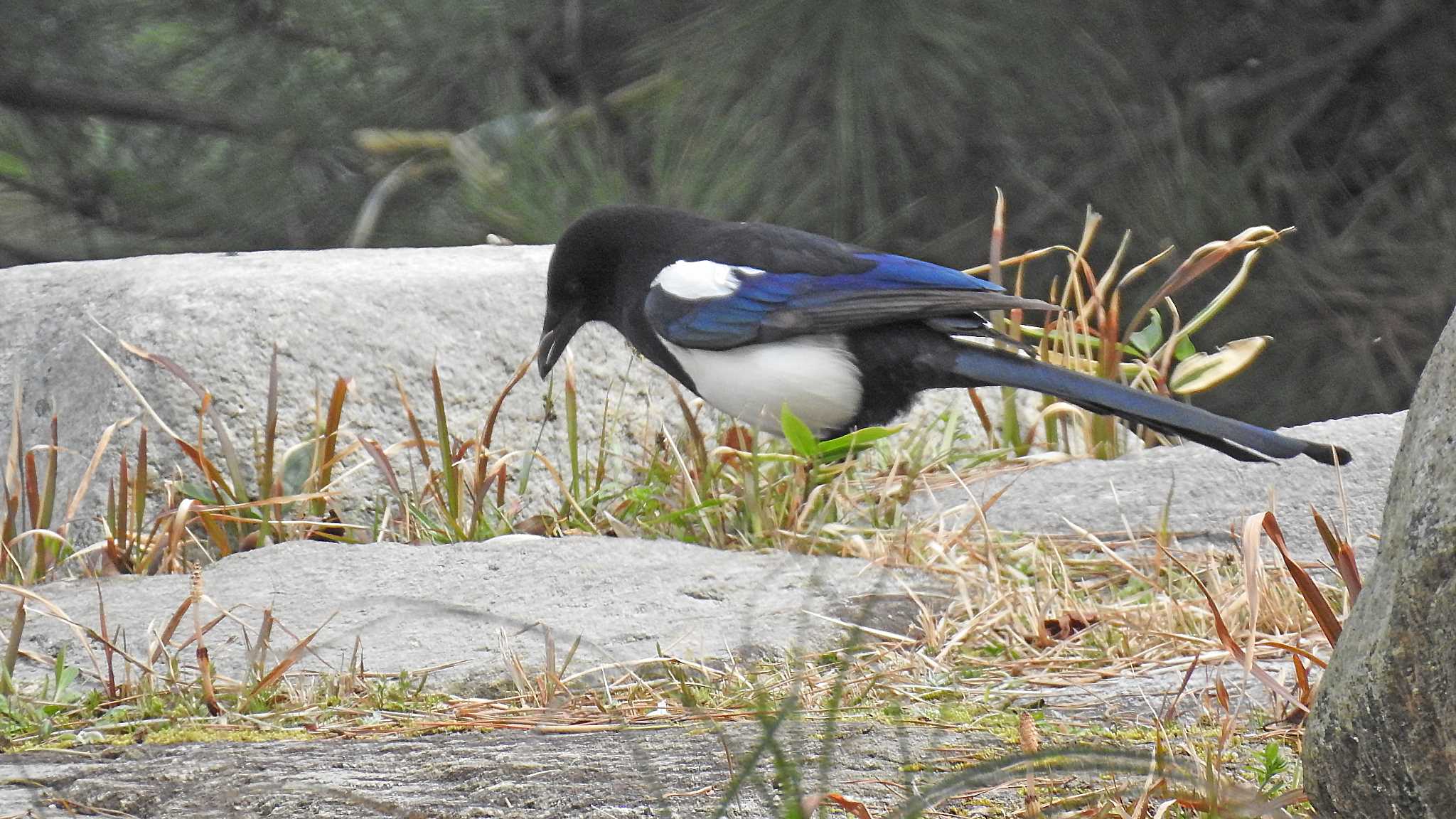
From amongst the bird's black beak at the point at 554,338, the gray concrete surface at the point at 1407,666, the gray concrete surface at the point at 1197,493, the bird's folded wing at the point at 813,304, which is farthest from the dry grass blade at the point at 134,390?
the gray concrete surface at the point at 1407,666

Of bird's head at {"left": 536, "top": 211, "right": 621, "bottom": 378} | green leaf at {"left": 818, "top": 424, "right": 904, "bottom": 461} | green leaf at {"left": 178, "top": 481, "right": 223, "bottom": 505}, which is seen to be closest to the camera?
green leaf at {"left": 818, "top": 424, "right": 904, "bottom": 461}

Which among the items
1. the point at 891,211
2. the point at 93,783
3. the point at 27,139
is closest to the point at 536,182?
the point at 891,211

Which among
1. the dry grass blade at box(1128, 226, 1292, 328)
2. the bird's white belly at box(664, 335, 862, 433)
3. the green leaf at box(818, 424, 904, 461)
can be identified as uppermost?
the dry grass blade at box(1128, 226, 1292, 328)

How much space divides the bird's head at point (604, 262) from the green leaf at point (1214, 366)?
3.07ft

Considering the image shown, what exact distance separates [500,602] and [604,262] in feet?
3.82

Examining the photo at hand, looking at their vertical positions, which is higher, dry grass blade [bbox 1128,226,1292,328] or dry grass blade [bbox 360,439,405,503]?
dry grass blade [bbox 1128,226,1292,328]

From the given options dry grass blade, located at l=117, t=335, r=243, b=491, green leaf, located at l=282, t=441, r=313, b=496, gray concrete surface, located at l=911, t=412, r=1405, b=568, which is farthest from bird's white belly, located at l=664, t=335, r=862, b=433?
dry grass blade, located at l=117, t=335, r=243, b=491

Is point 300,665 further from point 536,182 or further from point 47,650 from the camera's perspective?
point 536,182

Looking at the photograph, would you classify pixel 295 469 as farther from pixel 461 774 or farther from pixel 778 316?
pixel 461 774

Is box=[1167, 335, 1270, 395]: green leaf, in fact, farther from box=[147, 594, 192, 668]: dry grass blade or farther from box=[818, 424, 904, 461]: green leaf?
box=[147, 594, 192, 668]: dry grass blade

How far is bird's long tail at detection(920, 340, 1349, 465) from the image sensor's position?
2445 millimetres

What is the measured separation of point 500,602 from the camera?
2.14 metres

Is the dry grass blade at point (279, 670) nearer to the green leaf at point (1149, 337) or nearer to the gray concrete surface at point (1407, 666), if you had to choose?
the gray concrete surface at point (1407, 666)

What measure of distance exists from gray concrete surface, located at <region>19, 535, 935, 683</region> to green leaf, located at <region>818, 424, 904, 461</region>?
A: 234 millimetres
